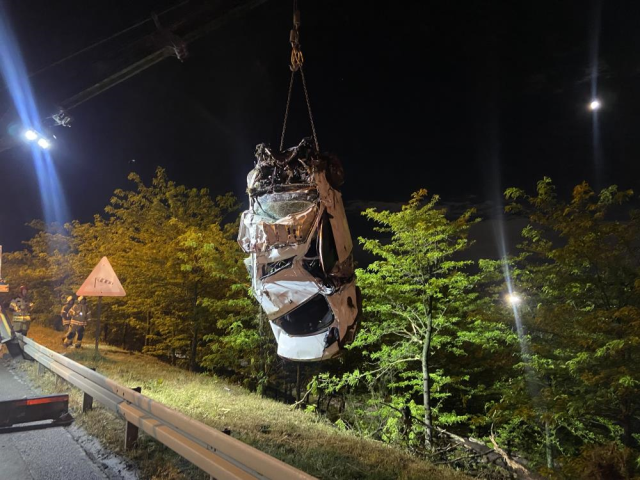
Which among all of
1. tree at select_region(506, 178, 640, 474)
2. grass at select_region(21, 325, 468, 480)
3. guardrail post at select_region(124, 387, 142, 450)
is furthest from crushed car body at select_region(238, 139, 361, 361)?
tree at select_region(506, 178, 640, 474)

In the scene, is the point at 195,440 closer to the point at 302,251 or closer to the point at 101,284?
the point at 302,251

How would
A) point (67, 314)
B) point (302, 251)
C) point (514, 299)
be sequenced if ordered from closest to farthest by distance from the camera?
1. point (302, 251)
2. point (514, 299)
3. point (67, 314)

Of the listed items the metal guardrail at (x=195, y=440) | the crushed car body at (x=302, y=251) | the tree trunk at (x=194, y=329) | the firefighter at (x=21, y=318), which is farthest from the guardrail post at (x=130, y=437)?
the firefighter at (x=21, y=318)

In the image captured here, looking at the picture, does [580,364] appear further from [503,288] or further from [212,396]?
[212,396]

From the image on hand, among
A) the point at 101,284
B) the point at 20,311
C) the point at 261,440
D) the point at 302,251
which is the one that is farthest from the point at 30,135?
the point at 20,311

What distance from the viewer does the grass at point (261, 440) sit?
3836mm

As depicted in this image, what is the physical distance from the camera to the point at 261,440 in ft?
14.7

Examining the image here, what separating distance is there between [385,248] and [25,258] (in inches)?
1162

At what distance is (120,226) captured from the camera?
66.5 feet

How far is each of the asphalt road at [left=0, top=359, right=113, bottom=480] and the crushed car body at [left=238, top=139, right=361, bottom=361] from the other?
2.78 meters

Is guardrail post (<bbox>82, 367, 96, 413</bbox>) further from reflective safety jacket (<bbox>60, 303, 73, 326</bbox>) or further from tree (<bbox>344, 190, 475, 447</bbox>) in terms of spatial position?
reflective safety jacket (<bbox>60, 303, 73, 326</bbox>)

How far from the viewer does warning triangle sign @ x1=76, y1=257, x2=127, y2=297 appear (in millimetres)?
9172

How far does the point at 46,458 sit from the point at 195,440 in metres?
Result: 1.90

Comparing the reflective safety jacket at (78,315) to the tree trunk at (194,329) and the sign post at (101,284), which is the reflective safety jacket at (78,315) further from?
the sign post at (101,284)
